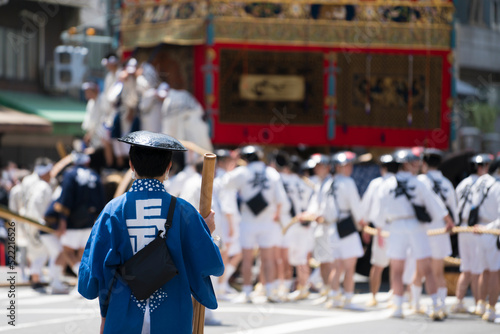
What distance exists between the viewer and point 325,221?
38.2 feet

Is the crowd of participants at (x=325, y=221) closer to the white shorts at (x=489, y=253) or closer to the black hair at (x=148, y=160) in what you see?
the white shorts at (x=489, y=253)

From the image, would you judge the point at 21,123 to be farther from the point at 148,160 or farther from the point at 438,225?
the point at 148,160

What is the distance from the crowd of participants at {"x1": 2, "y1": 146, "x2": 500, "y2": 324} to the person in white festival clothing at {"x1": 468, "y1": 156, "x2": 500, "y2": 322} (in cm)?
1

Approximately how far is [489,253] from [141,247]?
657cm

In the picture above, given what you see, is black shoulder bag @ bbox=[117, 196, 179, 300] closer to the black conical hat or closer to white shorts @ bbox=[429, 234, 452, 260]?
the black conical hat

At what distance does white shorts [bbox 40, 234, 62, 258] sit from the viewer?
13289mm

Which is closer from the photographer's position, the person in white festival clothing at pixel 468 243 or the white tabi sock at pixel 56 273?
the person in white festival clothing at pixel 468 243

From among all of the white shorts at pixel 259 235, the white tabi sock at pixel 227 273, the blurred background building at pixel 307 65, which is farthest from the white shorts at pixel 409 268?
the blurred background building at pixel 307 65

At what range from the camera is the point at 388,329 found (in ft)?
31.3

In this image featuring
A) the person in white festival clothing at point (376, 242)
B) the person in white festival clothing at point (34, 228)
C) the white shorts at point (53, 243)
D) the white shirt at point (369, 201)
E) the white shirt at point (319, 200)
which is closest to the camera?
the person in white festival clothing at point (376, 242)

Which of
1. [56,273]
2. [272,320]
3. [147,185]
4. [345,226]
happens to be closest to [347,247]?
[345,226]

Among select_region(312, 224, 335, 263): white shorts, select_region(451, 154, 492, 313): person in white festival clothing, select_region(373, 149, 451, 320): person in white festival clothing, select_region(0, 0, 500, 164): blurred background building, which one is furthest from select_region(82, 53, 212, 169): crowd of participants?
select_region(451, 154, 492, 313): person in white festival clothing

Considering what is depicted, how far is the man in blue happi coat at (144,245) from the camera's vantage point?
4.64 m

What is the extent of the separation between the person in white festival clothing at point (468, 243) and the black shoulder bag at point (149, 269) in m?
6.65
